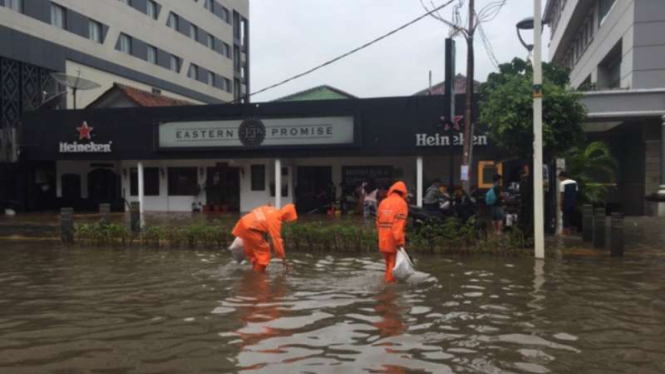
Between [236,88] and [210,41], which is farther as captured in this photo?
[236,88]

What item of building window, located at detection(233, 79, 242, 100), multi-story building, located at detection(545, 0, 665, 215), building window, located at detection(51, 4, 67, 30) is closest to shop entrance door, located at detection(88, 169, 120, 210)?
building window, located at detection(51, 4, 67, 30)

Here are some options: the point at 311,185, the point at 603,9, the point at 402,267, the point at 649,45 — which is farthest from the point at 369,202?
the point at 603,9

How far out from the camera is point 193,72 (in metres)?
47.8

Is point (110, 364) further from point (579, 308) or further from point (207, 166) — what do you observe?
point (207, 166)

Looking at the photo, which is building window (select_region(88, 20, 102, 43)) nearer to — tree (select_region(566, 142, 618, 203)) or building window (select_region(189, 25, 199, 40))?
building window (select_region(189, 25, 199, 40))

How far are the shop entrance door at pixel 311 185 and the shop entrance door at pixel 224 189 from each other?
2.99 metres

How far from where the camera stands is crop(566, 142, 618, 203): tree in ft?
50.4

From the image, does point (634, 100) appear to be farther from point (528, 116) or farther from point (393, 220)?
point (393, 220)

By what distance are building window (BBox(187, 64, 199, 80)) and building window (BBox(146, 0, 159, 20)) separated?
5.88m

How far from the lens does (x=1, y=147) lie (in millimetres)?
24891

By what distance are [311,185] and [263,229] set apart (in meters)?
16.0

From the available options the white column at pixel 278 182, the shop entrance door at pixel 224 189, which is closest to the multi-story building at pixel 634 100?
the white column at pixel 278 182

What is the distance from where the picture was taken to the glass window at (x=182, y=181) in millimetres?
26859

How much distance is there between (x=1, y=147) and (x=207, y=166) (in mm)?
8591
